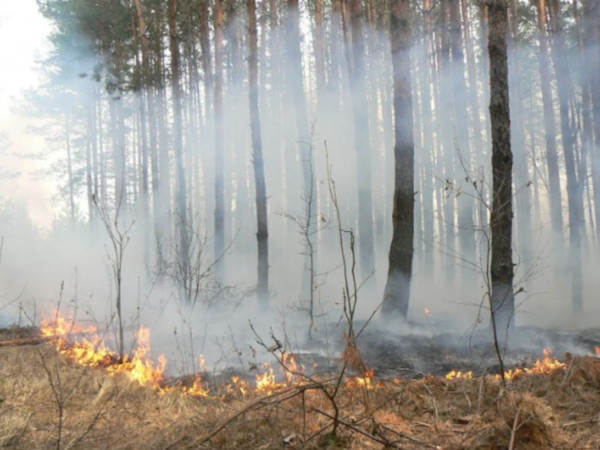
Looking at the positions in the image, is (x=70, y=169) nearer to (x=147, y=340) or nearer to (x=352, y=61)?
(x=352, y=61)

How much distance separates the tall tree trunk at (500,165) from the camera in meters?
6.70

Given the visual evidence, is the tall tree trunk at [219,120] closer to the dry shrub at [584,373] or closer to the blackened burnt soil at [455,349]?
the blackened burnt soil at [455,349]

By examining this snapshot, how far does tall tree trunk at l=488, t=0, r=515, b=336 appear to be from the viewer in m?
6.70

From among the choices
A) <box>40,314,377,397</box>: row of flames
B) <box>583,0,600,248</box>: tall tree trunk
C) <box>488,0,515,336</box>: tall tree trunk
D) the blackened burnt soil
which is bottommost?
the blackened burnt soil

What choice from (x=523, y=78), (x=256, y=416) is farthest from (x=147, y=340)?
(x=523, y=78)

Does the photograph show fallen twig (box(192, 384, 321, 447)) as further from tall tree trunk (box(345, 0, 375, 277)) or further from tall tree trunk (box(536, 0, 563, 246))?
tall tree trunk (box(536, 0, 563, 246))

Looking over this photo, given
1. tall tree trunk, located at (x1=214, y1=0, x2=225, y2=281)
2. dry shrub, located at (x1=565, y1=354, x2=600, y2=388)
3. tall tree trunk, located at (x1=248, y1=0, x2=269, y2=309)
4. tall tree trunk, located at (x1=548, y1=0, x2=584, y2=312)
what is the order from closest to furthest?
dry shrub, located at (x1=565, y1=354, x2=600, y2=388) → tall tree trunk, located at (x1=248, y1=0, x2=269, y2=309) → tall tree trunk, located at (x1=548, y1=0, x2=584, y2=312) → tall tree trunk, located at (x1=214, y1=0, x2=225, y2=281)

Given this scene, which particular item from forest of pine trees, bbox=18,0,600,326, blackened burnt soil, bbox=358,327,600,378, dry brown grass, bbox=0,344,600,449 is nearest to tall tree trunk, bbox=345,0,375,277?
forest of pine trees, bbox=18,0,600,326

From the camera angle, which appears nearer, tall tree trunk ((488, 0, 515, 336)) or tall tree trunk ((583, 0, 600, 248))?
tall tree trunk ((488, 0, 515, 336))

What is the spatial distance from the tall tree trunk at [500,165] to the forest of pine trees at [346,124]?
0.09 ft

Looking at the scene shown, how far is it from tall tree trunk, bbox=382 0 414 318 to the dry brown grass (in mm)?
3853

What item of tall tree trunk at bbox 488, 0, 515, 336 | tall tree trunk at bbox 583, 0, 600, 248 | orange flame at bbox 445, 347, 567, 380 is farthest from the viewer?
tall tree trunk at bbox 583, 0, 600, 248

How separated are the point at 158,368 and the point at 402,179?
533 cm

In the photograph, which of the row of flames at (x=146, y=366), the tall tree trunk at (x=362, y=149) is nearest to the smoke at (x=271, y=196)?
the tall tree trunk at (x=362, y=149)
